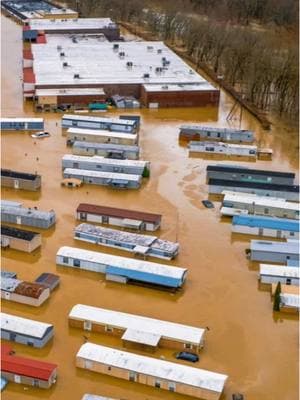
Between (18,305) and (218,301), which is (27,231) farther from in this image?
(218,301)

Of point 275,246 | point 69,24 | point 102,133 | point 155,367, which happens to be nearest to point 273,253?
point 275,246

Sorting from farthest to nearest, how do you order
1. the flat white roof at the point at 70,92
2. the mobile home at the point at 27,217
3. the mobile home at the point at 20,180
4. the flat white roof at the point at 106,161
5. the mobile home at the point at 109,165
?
the flat white roof at the point at 70,92 → the flat white roof at the point at 106,161 → the mobile home at the point at 109,165 → the mobile home at the point at 20,180 → the mobile home at the point at 27,217

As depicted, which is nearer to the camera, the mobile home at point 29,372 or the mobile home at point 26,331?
the mobile home at point 29,372

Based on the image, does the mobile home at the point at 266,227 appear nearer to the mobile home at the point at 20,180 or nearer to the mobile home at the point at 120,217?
the mobile home at the point at 120,217

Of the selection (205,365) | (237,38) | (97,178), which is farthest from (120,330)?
(237,38)

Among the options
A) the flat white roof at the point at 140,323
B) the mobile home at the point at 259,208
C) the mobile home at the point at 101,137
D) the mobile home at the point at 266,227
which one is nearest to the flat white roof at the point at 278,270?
the mobile home at the point at 266,227

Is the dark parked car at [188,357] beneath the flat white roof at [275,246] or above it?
beneath
